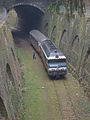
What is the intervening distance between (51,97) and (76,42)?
9.02 m

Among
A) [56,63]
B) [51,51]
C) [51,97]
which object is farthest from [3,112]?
[51,51]

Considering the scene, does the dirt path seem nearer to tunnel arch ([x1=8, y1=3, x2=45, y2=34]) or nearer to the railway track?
the railway track

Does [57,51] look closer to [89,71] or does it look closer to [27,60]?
[89,71]

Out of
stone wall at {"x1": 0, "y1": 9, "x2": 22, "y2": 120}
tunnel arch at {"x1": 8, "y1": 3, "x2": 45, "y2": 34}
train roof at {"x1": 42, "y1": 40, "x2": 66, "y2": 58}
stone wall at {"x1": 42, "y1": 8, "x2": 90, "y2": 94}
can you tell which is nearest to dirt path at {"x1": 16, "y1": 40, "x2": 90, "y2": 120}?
stone wall at {"x1": 42, "y1": 8, "x2": 90, "y2": 94}

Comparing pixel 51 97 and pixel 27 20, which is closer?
pixel 51 97

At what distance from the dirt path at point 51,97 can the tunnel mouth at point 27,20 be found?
2089 centimetres

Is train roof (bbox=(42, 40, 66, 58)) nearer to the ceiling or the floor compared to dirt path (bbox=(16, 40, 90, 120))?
nearer to the ceiling

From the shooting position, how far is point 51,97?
78.3ft

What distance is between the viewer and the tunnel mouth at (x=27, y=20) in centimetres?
5162

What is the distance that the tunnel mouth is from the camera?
51625 mm

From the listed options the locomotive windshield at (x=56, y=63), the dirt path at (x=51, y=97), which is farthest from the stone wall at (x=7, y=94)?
the locomotive windshield at (x=56, y=63)

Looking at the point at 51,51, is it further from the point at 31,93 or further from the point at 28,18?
the point at 28,18

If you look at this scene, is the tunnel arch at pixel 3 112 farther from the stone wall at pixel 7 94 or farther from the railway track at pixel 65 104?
the railway track at pixel 65 104

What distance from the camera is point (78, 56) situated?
28.9 metres
